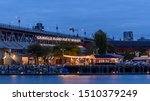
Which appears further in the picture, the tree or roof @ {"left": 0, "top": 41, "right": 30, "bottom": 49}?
the tree

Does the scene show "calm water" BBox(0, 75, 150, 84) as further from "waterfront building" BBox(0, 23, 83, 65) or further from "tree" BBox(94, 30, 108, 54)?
"tree" BBox(94, 30, 108, 54)

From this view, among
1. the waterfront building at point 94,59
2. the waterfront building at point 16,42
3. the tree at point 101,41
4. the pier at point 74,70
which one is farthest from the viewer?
the tree at point 101,41

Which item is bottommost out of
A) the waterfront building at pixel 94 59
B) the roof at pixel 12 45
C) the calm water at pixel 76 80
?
the calm water at pixel 76 80

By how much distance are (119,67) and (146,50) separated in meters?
53.6

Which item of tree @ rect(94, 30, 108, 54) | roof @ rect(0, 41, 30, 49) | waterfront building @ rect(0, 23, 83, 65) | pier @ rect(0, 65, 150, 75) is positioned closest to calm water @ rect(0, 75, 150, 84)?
pier @ rect(0, 65, 150, 75)

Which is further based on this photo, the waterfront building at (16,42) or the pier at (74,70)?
the waterfront building at (16,42)

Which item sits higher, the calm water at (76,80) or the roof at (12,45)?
the roof at (12,45)

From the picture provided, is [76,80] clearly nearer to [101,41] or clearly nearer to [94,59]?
[94,59]

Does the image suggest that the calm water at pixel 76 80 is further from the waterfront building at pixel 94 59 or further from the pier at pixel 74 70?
the waterfront building at pixel 94 59

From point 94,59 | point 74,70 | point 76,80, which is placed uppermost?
point 94,59

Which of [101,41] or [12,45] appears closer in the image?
[101,41]

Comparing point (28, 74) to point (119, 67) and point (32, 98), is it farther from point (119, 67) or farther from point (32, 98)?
point (32, 98)

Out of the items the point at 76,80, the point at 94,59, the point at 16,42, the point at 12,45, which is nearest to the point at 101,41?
the point at 94,59

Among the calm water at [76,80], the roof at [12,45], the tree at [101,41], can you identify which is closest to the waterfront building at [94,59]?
the tree at [101,41]
